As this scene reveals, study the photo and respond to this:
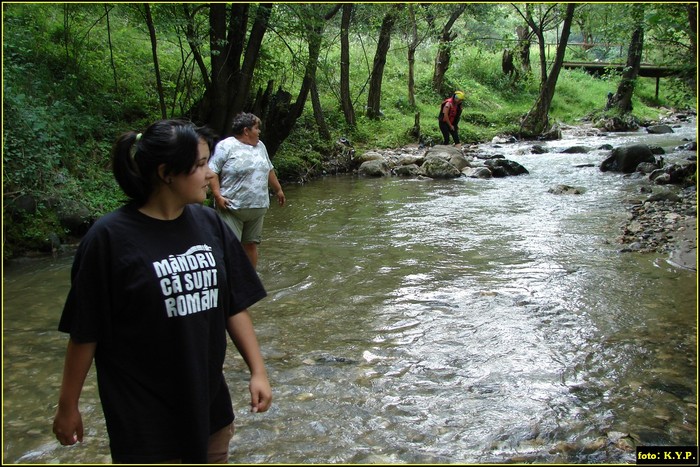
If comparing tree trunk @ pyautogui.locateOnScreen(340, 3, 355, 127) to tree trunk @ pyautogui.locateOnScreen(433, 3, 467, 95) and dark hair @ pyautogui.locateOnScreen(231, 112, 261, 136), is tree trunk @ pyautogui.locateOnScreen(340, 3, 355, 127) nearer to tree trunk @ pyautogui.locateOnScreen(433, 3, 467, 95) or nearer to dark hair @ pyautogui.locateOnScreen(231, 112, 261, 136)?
tree trunk @ pyautogui.locateOnScreen(433, 3, 467, 95)

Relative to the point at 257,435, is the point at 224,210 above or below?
above

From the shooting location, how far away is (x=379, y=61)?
75.3 feet

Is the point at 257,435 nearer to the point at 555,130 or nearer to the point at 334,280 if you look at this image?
the point at 334,280

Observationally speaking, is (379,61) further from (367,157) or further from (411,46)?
(367,157)

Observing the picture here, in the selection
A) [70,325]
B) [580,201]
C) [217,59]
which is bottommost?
[580,201]

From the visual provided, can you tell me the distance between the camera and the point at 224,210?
241 inches

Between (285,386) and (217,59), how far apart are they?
8983mm

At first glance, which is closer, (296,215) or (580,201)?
(296,215)

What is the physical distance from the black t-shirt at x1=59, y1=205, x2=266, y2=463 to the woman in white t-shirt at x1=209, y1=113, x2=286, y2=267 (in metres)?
3.85

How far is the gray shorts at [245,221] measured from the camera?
6.15 m

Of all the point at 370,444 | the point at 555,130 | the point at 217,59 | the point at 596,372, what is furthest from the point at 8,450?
the point at 555,130

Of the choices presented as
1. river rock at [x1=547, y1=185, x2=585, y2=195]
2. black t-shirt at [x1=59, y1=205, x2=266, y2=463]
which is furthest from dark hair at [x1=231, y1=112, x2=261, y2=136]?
river rock at [x1=547, y1=185, x2=585, y2=195]

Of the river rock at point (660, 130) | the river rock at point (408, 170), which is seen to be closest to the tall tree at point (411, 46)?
the river rock at point (408, 170)

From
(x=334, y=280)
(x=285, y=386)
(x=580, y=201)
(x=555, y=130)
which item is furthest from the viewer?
(x=555, y=130)
